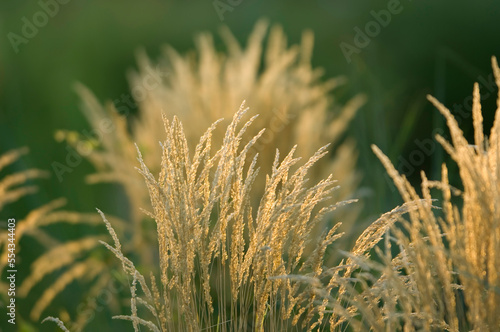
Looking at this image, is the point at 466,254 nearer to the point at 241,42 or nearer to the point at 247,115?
the point at 247,115

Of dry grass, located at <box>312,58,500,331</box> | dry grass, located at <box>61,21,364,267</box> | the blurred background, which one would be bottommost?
dry grass, located at <box>312,58,500,331</box>

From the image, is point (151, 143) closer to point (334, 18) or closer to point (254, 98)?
point (254, 98)

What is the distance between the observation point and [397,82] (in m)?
6.57

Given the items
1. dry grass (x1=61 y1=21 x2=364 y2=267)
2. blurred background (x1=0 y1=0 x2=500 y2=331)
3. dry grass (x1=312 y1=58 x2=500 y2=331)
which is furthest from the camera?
blurred background (x1=0 y1=0 x2=500 y2=331)

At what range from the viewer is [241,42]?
752 cm

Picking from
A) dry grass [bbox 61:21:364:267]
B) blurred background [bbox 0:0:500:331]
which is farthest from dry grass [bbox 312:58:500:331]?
blurred background [bbox 0:0:500:331]

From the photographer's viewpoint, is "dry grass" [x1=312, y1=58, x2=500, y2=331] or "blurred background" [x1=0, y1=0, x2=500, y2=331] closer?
"dry grass" [x1=312, y1=58, x2=500, y2=331]

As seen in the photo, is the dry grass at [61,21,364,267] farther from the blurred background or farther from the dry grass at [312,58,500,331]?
the dry grass at [312,58,500,331]

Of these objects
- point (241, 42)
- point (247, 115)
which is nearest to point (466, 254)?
point (247, 115)

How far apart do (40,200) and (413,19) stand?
452cm

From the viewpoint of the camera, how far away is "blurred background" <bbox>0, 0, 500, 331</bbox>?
5895mm

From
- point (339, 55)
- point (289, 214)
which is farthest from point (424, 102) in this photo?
point (289, 214)

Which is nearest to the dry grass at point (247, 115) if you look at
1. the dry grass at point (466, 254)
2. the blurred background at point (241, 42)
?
the blurred background at point (241, 42)

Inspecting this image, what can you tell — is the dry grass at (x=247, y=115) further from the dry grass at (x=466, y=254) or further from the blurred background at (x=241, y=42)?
the dry grass at (x=466, y=254)
